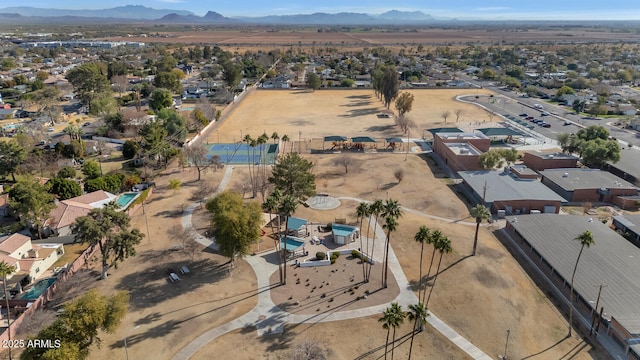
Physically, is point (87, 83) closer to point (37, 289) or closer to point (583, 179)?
point (37, 289)

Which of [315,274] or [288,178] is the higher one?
[288,178]

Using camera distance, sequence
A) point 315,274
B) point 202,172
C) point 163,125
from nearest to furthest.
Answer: point 315,274 → point 202,172 → point 163,125

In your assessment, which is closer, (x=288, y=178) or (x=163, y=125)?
(x=288, y=178)

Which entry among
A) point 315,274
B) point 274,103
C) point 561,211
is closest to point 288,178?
point 315,274

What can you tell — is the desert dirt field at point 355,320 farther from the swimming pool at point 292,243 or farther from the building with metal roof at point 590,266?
the swimming pool at point 292,243

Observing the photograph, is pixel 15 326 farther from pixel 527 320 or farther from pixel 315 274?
pixel 527 320

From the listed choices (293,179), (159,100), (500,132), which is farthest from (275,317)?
(159,100)

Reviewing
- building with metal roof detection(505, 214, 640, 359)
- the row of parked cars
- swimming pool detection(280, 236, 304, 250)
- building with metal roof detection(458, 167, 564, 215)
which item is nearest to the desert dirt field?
building with metal roof detection(505, 214, 640, 359)
